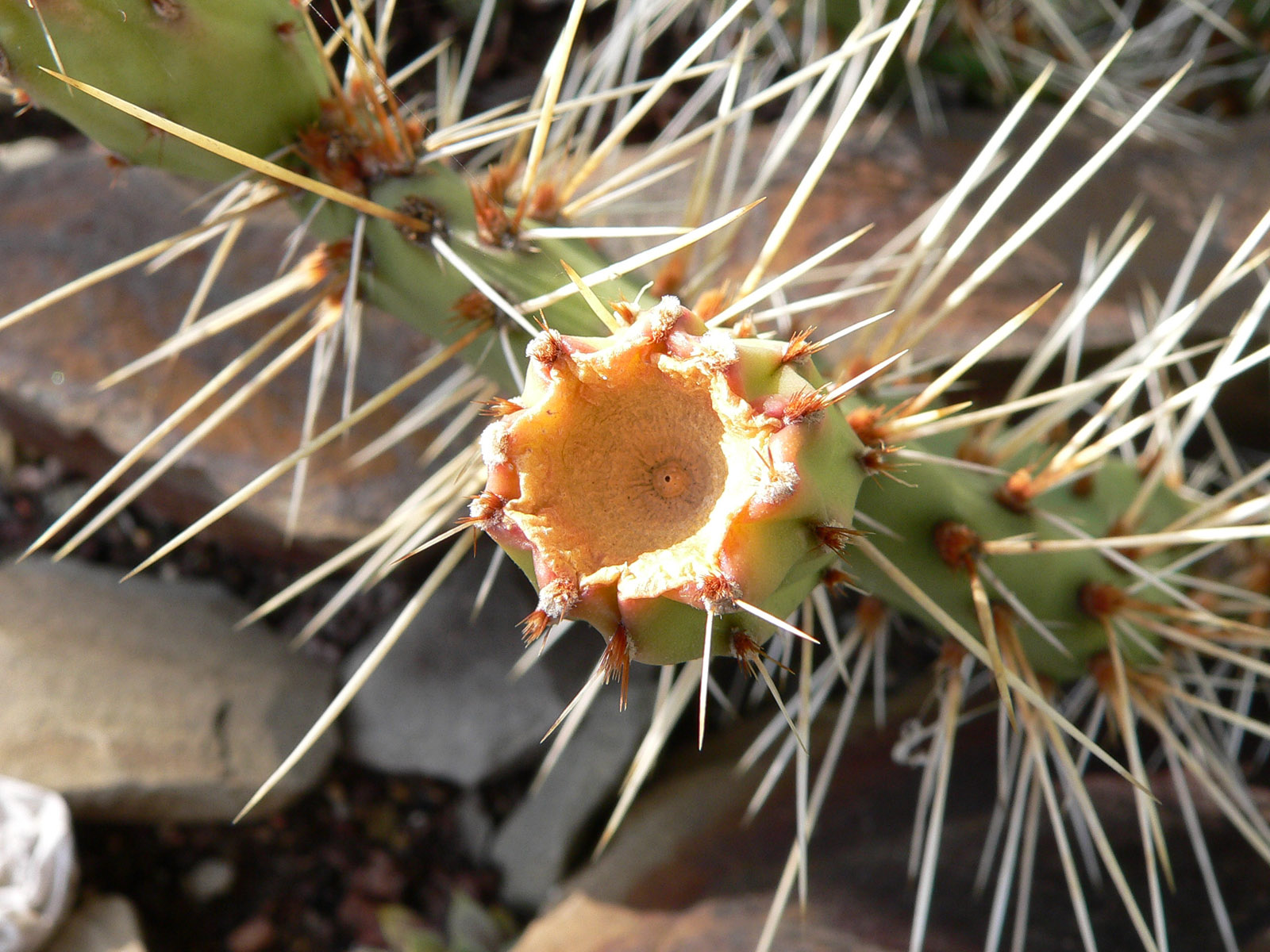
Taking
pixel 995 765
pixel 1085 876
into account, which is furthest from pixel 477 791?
pixel 1085 876

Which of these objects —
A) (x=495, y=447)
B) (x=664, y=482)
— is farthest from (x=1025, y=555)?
(x=495, y=447)

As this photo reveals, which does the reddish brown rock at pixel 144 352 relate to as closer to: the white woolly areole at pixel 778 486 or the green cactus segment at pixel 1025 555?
the green cactus segment at pixel 1025 555

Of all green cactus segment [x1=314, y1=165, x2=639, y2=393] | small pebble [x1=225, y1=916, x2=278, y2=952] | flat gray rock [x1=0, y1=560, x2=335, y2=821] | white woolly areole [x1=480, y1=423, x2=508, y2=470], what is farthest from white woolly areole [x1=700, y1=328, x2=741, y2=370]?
small pebble [x1=225, y1=916, x2=278, y2=952]

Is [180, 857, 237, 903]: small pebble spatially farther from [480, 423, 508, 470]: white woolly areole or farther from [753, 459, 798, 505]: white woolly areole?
[753, 459, 798, 505]: white woolly areole

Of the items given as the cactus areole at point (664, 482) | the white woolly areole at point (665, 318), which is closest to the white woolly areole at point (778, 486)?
the cactus areole at point (664, 482)

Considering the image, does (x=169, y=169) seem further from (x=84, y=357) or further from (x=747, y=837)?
(x=747, y=837)

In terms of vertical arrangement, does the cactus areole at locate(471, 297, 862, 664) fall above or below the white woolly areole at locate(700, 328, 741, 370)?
below
